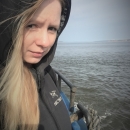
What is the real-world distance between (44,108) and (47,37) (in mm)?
828

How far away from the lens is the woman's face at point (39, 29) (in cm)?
111

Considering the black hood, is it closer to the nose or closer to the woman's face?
the woman's face

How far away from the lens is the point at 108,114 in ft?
17.4

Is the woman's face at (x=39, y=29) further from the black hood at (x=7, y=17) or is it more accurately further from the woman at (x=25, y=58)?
the black hood at (x=7, y=17)

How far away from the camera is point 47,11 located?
1123mm

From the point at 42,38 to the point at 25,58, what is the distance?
27 centimetres

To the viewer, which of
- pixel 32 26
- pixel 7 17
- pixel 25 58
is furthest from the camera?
pixel 25 58

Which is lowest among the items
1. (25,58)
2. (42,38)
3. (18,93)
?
(18,93)

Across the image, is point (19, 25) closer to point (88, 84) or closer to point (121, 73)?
point (88, 84)

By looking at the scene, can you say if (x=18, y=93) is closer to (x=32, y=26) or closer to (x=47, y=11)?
(x=32, y=26)

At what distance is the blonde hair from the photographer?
42.7 inches

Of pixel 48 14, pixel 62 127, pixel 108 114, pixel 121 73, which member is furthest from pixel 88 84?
pixel 48 14

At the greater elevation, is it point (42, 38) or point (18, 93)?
point (42, 38)

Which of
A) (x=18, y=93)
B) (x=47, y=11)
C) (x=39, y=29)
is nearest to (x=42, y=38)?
(x=39, y=29)
